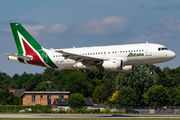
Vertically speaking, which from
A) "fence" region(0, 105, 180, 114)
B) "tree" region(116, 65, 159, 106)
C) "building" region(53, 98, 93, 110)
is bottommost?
"fence" region(0, 105, 180, 114)

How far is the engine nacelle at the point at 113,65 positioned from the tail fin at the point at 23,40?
13533mm

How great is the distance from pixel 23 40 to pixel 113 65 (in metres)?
18.6

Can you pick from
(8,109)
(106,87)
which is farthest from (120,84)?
(8,109)

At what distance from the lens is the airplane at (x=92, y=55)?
49844mm

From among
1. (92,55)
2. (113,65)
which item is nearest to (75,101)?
(92,55)

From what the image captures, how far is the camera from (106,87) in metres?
146

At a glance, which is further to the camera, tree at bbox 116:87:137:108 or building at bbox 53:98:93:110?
building at bbox 53:98:93:110

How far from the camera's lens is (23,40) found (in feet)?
192

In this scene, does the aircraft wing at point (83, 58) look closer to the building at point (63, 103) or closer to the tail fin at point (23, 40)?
the tail fin at point (23, 40)

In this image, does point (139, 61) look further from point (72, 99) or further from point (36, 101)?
point (36, 101)

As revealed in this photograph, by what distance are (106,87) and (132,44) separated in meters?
95.6

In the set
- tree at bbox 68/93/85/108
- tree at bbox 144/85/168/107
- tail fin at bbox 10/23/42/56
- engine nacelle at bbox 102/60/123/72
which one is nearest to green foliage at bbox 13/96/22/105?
tree at bbox 68/93/85/108

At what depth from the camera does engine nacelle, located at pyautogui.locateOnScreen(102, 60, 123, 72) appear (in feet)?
164

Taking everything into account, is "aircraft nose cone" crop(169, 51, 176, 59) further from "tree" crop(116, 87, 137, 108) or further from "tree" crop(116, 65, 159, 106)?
"tree" crop(116, 65, 159, 106)
